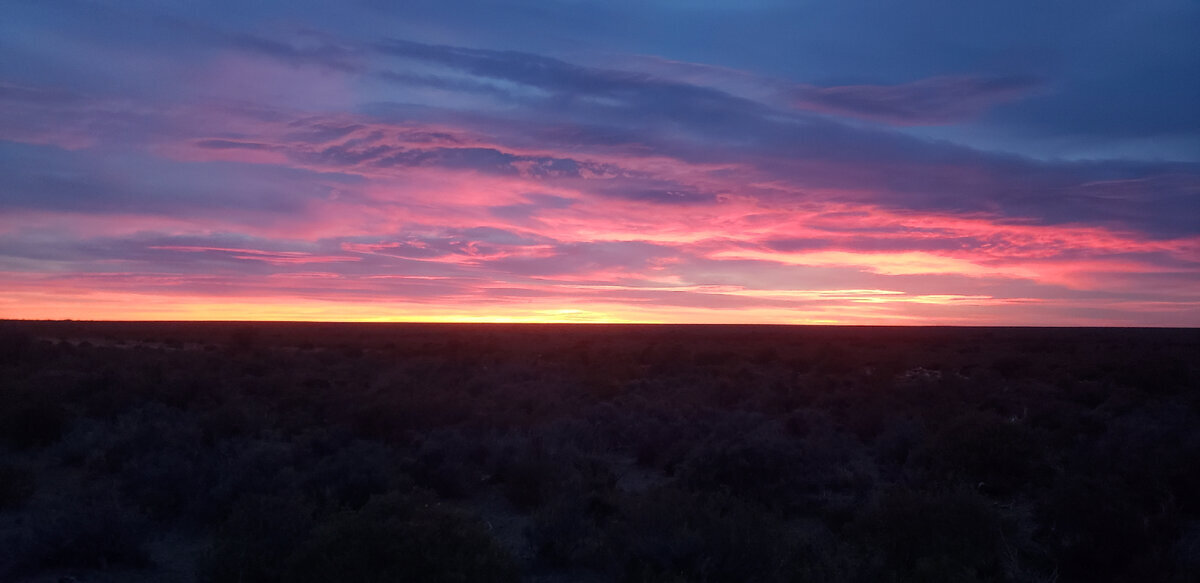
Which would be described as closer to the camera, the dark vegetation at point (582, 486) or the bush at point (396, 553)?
the bush at point (396, 553)

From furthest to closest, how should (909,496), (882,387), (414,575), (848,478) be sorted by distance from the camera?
(882,387) → (848,478) → (909,496) → (414,575)

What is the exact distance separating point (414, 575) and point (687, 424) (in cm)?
1224

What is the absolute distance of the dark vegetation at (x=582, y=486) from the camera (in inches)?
322

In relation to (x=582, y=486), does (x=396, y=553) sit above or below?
above

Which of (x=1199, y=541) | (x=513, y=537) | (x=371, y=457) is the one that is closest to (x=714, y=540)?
(x=513, y=537)

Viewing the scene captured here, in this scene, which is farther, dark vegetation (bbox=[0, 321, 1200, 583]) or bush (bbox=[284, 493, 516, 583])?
dark vegetation (bbox=[0, 321, 1200, 583])

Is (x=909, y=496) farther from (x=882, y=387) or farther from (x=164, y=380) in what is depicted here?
(x=164, y=380)

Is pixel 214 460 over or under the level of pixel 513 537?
over

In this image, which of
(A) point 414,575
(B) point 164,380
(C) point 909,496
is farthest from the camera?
(B) point 164,380

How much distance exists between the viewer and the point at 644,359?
4556 cm

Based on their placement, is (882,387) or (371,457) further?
(882,387)

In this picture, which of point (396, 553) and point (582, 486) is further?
point (582, 486)

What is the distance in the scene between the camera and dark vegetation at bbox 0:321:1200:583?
819 centimetres

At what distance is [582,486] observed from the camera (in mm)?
11914
